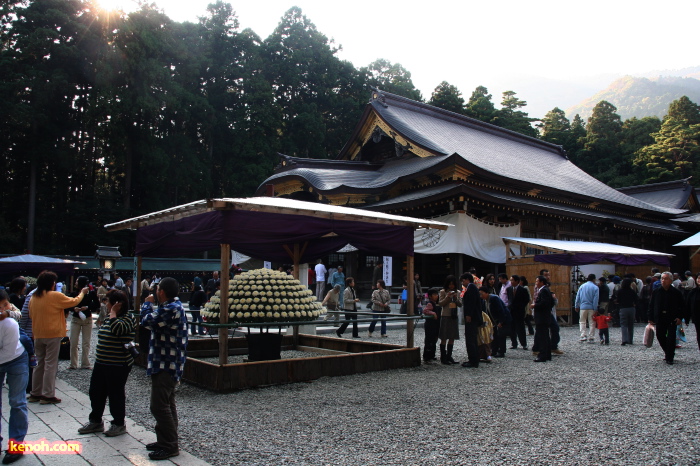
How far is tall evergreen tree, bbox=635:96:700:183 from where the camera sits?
39528mm

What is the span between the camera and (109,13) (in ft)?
101

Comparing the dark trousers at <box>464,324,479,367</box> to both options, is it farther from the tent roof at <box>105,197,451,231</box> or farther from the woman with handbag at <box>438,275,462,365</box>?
the tent roof at <box>105,197,451,231</box>

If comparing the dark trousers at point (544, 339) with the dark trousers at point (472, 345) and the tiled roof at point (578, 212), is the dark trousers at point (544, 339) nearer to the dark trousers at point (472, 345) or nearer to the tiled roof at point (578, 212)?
the dark trousers at point (472, 345)

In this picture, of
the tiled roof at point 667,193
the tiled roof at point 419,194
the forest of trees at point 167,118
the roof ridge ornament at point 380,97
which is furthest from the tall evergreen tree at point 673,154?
the tiled roof at point 419,194

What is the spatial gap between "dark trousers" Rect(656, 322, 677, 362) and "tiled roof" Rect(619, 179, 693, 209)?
25195mm

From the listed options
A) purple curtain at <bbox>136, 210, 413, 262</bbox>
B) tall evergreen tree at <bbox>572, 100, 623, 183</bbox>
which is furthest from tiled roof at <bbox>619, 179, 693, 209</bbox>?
purple curtain at <bbox>136, 210, 413, 262</bbox>

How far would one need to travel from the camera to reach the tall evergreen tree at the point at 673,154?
3953 cm

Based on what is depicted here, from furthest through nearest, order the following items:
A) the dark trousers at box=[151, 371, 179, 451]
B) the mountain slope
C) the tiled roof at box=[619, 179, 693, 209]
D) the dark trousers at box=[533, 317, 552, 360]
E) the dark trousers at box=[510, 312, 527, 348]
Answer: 1. the mountain slope
2. the tiled roof at box=[619, 179, 693, 209]
3. the dark trousers at box=[510, 312, 527, 348]
4. the dark trousers at box=[533, 317, 552, 360]
5. the dark trousers at box=[151, 371, 179, 451]

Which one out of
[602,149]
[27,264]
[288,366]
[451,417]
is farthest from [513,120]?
[451,417]

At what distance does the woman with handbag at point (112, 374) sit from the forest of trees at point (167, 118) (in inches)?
1086

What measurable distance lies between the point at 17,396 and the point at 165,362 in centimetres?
122

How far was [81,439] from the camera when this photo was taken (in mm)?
4766

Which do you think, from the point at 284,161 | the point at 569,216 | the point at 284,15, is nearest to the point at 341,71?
the point at 284,15

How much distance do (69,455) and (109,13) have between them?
107 ft
